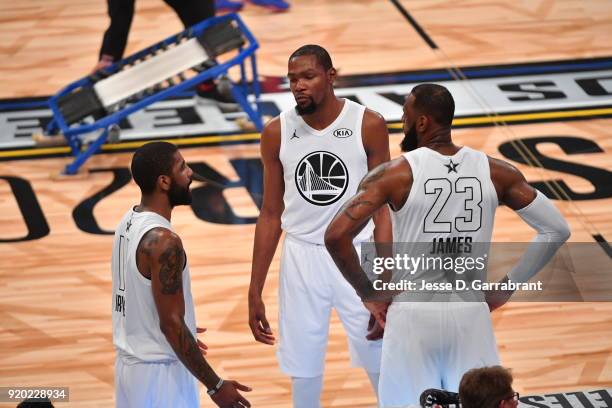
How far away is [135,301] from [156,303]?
15 cm

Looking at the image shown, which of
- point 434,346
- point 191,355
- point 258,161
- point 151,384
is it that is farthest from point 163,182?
point 258,161

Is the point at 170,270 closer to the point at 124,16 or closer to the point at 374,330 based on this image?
the point at 374,330

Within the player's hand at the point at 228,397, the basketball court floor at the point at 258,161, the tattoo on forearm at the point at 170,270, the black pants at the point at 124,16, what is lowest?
the basketball court floor at the point at 258,161

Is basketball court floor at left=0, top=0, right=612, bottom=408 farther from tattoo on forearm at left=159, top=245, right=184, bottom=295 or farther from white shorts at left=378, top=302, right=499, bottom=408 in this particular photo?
tattoo on forearm at left=159, top=245, right=184, bottom=295

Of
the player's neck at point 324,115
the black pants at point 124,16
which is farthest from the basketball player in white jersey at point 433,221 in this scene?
the black pants at point 124,16

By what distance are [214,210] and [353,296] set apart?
3409 millimetres

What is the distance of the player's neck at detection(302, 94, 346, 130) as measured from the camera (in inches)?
192

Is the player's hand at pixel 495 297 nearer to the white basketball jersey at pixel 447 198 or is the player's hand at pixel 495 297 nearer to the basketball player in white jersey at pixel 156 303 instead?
the white basketball jersey at pixel 447 198

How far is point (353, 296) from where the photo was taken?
494 cm

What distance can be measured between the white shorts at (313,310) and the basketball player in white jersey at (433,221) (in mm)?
620

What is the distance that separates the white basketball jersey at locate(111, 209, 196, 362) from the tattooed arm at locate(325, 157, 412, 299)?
2.19ft

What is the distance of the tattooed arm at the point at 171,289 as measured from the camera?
13.6 ft

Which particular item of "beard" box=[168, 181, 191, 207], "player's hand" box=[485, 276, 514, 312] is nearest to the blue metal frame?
"beard" box=[168, 181, 191, 207]

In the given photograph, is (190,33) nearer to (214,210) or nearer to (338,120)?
(214,210)
